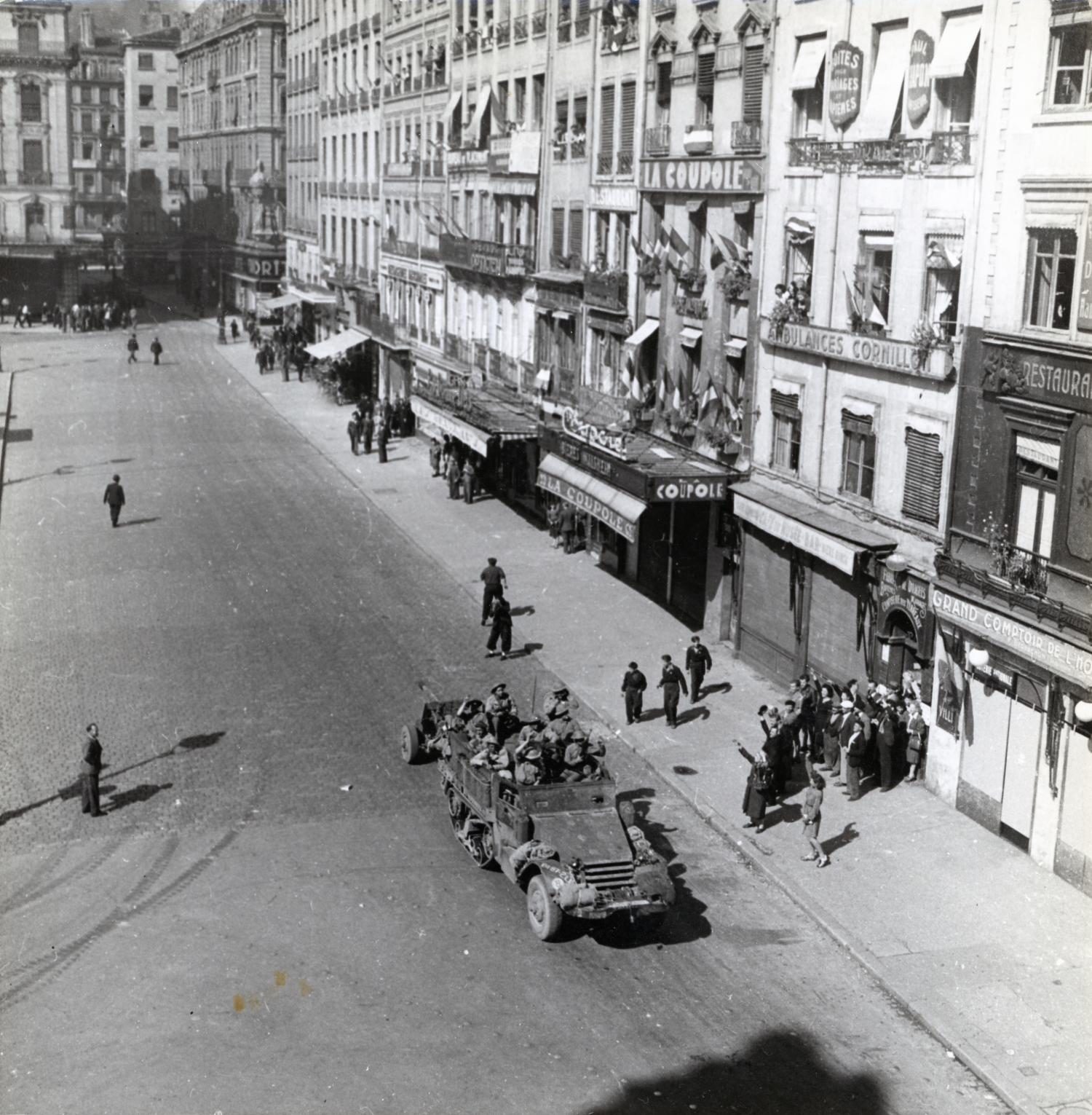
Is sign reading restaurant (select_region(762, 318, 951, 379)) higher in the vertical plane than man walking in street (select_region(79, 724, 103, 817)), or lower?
higher

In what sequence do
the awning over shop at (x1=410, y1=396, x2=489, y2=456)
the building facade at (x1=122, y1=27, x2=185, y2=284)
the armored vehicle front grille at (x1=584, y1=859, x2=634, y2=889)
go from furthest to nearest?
the building facade at (x1=122, y1=27, x2=185, y2=284) → the awning over shop at (x1=410, y1=396, x2=489, y2=456) → the armored vehicle front grille at (x1=584, y1=859, x2=634, y2=889)

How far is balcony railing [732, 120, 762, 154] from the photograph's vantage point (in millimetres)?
28922

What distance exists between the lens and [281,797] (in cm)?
2222

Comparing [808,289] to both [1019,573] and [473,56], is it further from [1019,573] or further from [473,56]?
[473,56]

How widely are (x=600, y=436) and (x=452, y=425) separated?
10993 millimetres

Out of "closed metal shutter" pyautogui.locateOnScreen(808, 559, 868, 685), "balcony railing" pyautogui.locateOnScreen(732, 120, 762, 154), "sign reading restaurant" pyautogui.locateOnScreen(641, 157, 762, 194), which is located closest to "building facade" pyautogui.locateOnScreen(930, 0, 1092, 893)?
"closed metal shutter" pyautogui.locateOnScreen(808, 559, 868, 685)

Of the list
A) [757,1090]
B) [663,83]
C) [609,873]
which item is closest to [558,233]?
[663,83]

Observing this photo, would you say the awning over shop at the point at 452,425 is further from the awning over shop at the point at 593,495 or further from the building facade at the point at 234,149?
the building facade at the point at 234,149

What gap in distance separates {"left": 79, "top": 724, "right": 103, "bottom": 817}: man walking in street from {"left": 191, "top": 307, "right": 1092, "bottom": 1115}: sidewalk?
8684 millimetres

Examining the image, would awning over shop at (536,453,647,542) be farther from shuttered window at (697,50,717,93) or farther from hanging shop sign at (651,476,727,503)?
shuttered window at (697,50,717,93)

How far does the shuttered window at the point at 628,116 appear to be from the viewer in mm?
35219

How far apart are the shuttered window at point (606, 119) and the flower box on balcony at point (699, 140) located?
4.88 m

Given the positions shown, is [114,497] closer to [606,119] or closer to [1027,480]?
[606,119]

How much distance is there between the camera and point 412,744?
77.0ft
